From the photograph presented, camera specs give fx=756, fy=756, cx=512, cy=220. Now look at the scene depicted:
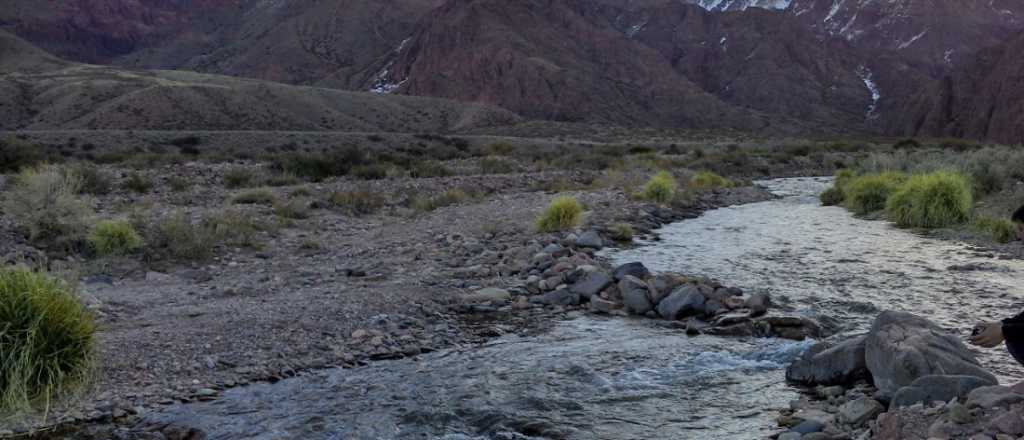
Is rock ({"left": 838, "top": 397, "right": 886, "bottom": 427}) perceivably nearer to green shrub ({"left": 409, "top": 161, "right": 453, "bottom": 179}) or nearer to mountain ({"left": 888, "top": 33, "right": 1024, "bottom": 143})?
green shrub ({"left": 409, "top": 161, "right": 453, "bottom": 179})

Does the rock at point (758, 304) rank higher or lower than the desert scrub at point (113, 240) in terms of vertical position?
higher

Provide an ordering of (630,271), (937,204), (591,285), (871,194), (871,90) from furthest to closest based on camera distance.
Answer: (871,90) → (871,194) → (937,204) → (630,271) → (591,285)

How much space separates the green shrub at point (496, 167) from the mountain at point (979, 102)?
76249mm

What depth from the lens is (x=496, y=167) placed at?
33.2 meters

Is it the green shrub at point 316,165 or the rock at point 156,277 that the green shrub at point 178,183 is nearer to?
the green shrub at point 316,165

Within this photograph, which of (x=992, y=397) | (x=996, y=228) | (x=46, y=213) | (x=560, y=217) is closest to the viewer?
(x=992, y=397)

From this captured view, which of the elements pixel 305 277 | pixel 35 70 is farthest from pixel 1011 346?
pixel 35 70

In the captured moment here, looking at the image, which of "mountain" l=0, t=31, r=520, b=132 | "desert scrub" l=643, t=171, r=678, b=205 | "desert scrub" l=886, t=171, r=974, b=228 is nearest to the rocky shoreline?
"desert scrub" l=643, t=171, r=678, b=205

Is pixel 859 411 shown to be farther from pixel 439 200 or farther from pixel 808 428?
pixel 439 200

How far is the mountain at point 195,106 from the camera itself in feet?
238

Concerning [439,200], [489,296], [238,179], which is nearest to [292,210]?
[439,200]

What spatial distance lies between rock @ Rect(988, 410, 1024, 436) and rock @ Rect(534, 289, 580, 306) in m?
6.36

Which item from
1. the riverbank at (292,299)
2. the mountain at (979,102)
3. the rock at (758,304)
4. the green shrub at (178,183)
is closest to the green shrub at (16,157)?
the green shrub at (178,183)

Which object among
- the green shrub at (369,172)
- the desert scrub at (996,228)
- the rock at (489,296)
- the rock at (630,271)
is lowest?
the rock at (489,296)
